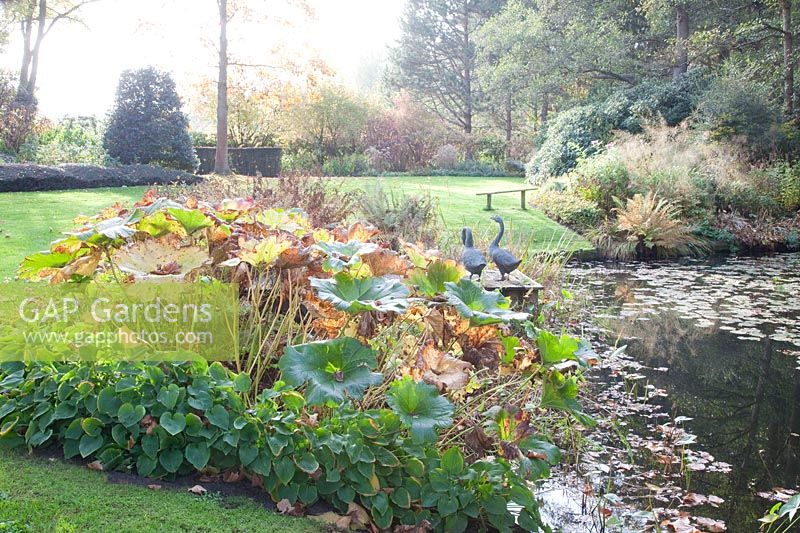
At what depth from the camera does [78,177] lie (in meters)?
10.4

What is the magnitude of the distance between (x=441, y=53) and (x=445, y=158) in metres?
9.41

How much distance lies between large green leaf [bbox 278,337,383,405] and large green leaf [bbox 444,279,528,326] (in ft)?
1.05

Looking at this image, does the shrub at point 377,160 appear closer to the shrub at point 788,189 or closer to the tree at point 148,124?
the tree at point 148,124

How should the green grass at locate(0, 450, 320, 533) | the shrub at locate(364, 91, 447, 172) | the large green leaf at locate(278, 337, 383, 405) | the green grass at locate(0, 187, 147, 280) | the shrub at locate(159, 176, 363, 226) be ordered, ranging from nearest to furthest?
the green grass at locate(0, 450, 320, 533)
the large green leaf at locate(278, 337, 383, 405)
the green grass at locate(0, 187, 147, 280)
the shrub at locate(159, 176, 363, 226)
the shrub at locate(364, 91, 447, 172)

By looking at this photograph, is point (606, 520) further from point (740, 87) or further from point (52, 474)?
point (740, 87)

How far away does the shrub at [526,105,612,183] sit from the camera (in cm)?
1555

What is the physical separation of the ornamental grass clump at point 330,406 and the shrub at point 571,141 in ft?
43.6

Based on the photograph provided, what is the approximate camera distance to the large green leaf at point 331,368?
2.04 meters

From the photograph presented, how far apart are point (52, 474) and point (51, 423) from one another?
0.79 ft

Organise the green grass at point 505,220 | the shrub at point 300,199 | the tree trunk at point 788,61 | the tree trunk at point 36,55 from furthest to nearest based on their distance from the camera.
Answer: the tree trunk at point 36,55 < the tree trunk at point 788,61 < the green grass at point 505,220 < the shrub at point 300,199

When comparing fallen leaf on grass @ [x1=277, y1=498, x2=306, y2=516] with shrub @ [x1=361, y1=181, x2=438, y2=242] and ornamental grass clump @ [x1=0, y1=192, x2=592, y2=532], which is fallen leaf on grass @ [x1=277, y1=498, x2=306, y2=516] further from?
shrub @ [x1=361, y1=181, x2=438, y2=242]

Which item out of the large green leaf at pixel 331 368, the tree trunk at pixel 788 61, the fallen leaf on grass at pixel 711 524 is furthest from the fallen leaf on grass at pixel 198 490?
the tree trunk at pixel 788 61

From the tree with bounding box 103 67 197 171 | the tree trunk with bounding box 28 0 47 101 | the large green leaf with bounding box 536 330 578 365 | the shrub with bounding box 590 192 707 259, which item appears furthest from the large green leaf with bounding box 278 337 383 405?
the tree trunk with bounding box 28 0 47 101

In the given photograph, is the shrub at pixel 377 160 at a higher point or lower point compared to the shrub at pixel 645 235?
higher
